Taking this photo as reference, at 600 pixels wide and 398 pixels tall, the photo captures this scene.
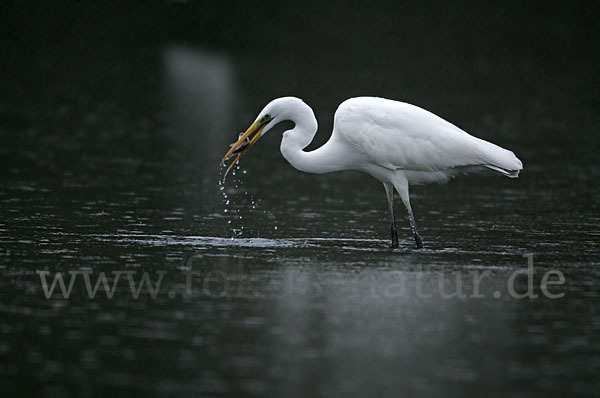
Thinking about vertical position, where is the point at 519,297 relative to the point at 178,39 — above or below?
below

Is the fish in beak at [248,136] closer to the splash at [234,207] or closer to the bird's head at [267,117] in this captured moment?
the bird's head at [267,117]

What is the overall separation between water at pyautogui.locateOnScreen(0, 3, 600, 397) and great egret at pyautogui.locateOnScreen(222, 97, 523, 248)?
0.72 metres

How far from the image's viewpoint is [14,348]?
729 centimetres

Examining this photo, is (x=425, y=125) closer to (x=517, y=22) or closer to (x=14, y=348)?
(x=14, y=348)

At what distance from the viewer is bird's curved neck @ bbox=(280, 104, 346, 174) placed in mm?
11602

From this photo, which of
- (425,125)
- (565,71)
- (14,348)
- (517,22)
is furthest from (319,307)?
(517,22)

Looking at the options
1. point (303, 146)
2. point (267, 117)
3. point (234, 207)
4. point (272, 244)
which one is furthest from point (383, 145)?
point (234, 207)

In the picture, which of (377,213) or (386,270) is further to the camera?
(377,213)

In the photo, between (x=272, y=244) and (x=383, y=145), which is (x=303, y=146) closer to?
(x=383, y=145)

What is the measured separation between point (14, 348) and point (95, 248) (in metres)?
3.40

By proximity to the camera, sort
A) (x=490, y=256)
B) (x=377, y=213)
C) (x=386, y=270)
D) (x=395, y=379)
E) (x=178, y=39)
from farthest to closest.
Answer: (x=178, y=39) → (x=377, y=213) → (x=490, y=256) → (x=386, y=270) → (x=395, y=379)

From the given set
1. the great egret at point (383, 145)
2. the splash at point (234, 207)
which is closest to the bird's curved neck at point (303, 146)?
the great egret at point (383, 145)

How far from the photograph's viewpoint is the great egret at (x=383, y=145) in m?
11.5

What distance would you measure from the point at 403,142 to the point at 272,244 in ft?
5.28
